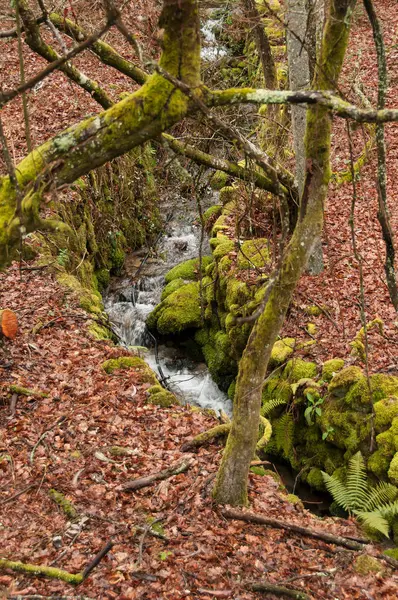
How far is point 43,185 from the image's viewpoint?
2607mm

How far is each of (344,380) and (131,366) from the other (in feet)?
9.99

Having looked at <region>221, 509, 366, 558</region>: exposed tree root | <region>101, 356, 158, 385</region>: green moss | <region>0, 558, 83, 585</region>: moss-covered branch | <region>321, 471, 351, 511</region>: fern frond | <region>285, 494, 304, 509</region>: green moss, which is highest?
<region>101, 356, 158, 385</region>: green moss

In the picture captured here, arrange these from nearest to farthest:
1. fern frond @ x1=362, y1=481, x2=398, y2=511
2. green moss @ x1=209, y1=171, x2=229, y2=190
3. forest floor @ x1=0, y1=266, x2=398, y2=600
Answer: forest floor @ x1=0, y1=266, x2=398, y2=600 → fern frond @ x1=362, y1=481, x2=398, y2=511 → green moss @ x1=209, y1=171, x2=229, y2=190

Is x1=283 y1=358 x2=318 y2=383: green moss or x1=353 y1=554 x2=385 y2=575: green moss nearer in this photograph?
x1=353 y1=554 x2=385 y2=575: green moss

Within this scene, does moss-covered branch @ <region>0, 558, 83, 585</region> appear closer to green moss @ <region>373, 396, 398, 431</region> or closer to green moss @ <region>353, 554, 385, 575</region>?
green moss @ <region>353, 554, 385, 575</region>

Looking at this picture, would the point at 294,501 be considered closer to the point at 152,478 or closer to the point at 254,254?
the point at 152,478

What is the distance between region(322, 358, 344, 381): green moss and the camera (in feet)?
21.6

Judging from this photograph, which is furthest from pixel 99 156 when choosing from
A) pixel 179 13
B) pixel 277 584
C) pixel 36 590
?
pixel 277 584

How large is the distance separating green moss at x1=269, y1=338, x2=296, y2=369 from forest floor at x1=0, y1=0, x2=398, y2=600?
12.9 inches

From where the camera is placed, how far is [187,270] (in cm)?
1102

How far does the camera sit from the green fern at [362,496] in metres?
4.88

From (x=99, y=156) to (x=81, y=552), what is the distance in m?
3.15

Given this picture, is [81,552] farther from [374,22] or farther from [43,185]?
[374,22]

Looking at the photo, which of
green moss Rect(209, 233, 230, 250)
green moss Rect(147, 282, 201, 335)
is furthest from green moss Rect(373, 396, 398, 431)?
green moss Rect(209, 233, 230, 250)
